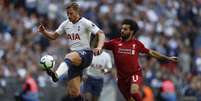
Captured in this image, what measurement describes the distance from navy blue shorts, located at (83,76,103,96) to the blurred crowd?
264 cm

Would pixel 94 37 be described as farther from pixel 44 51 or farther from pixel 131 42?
pixel 44 51

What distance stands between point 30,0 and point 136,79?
33.9ft

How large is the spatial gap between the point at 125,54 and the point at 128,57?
0.09m

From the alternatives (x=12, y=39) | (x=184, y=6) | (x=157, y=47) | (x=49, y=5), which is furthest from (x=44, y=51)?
(x=184, y=6)

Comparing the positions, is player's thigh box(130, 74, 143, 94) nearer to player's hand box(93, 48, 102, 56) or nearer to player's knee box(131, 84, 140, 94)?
player's knee box(131, 84, 140, 94)

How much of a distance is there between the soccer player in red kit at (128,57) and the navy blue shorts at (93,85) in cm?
389

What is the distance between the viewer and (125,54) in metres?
19.8

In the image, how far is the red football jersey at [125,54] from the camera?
19719 mm

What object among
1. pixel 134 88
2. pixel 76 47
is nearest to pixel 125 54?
pixel 134 88

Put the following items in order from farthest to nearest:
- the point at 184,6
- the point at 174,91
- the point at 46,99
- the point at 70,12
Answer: the point at 184,6 → the point at 174,91 → the point at 46,99 → the point at 70,12

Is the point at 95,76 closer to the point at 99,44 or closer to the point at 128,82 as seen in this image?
the point at 128,82

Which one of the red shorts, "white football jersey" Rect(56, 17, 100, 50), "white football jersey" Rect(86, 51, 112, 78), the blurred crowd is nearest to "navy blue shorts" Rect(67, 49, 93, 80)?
"white football jersey" Rect(56, 17, 100, 50)

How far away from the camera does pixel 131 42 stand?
19.8 m

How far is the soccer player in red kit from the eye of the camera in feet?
64.6
